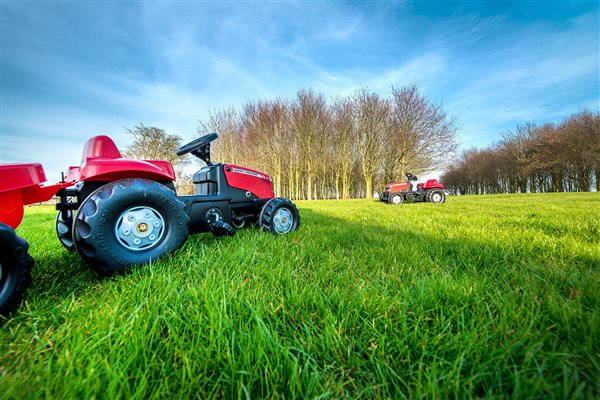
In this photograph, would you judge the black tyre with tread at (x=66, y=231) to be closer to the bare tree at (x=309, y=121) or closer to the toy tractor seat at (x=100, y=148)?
the toy tractor seat at (x=100, y=148)

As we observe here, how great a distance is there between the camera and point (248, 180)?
3246 millimetres

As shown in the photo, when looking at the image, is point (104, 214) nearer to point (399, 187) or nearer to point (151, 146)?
point (399, 187)

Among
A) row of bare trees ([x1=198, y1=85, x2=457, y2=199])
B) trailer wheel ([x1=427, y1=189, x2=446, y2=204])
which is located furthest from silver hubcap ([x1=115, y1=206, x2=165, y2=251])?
row of bare trees ([x1=198, y1=85, x2=457, y2=199])

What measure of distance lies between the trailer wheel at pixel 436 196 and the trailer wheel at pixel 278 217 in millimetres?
11246

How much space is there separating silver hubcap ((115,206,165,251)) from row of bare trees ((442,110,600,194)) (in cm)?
3016

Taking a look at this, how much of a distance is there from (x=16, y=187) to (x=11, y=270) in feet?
1.82

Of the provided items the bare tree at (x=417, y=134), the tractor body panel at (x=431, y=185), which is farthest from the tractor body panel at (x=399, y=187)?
the bare tree at (x=417, y=134)

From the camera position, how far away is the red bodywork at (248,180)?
2.98m

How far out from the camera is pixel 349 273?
5.36 feet

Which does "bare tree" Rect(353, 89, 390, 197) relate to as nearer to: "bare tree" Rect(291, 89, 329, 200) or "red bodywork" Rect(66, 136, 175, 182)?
"bare tree" Rect(291, 89, 329, 200)

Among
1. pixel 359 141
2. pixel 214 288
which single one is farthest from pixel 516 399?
pixel 359 141

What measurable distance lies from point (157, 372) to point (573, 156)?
129ft

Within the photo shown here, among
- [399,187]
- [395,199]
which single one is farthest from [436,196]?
[395,199]

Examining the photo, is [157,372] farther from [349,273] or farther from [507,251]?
[507,251]
